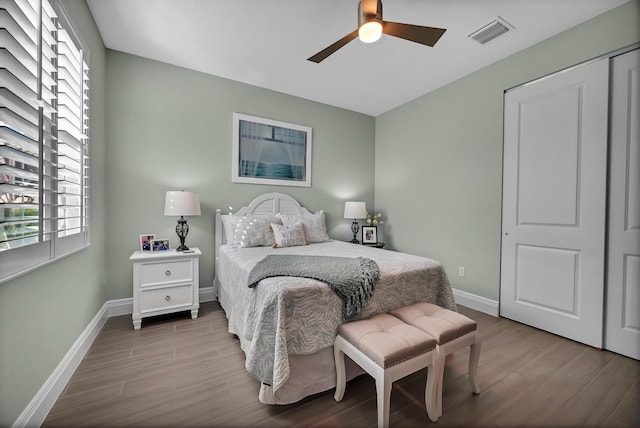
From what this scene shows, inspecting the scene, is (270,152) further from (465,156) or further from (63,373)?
(63,373)

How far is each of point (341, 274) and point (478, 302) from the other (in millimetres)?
2193

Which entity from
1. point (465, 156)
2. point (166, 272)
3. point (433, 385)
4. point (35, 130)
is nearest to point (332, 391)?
point (433, 385)

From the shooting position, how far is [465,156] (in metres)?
3.08

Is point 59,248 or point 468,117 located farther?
point 468,117

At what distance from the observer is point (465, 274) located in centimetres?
309

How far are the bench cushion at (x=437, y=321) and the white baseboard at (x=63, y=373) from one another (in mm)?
1982

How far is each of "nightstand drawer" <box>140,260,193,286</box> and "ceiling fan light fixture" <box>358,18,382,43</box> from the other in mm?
2477

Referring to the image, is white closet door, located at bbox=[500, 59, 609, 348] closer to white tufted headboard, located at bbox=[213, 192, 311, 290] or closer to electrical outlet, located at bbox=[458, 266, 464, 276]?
electrical outlet, located at bbox=[458, 266, 464, 276]

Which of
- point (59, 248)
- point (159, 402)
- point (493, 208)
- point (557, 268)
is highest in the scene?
point (493, 208)

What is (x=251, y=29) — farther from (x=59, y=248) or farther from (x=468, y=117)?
(x=468, y=117)

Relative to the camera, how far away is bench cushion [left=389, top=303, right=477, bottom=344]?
146 centimetres

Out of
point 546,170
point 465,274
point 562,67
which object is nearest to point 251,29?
point 562,67

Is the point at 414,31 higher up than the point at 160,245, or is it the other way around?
the point at 414,31

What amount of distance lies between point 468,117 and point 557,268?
6.11ft
